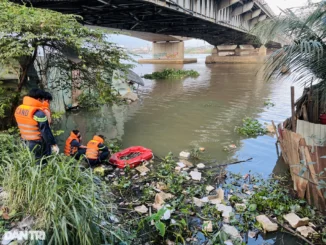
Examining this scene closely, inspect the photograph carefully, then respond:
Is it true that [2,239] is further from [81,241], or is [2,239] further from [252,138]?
[252,138]

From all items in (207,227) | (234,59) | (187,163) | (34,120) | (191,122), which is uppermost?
(234,59)

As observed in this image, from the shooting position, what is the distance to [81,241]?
2.81 meters

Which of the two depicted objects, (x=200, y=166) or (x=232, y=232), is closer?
(x=232, y=232)

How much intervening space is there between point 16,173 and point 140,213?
1899 mm

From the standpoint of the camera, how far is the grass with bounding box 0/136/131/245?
9.34 ft

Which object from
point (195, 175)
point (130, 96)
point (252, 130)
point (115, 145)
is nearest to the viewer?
point (195, 175)

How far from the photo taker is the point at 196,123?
9.97 meters

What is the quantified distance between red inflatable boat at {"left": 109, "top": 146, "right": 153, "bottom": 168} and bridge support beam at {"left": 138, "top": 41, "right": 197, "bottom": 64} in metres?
38.5

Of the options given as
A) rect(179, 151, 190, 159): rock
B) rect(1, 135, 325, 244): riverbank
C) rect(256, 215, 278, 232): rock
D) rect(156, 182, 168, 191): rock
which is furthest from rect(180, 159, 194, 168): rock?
rect(256, 215, 278, 232): rock

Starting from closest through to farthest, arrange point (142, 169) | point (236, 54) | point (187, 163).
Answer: point (142, 169) → point (187, 163) → point (236, 54)

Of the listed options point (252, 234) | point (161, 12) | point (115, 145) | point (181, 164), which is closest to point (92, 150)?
point (115, 145)

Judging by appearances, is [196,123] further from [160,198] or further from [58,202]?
[58,202]

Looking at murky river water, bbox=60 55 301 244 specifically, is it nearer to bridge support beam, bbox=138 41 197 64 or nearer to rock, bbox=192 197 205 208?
rock, bbox=192 197 205 208

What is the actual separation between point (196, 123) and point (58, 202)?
7416 millimetres
